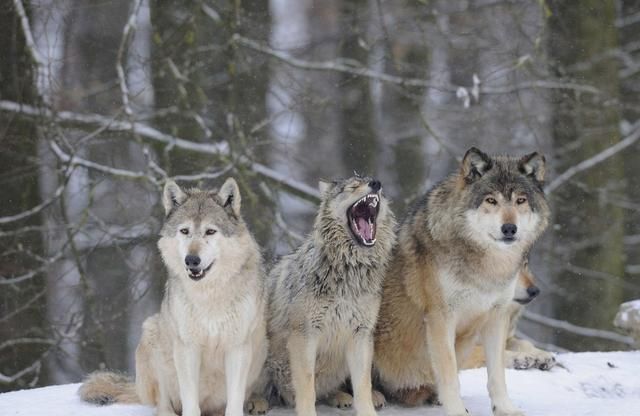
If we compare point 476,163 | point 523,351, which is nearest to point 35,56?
point 523,351

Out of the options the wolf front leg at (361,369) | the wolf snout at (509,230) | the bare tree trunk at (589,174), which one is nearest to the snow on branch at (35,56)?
the bare tree trunk at (589,174)

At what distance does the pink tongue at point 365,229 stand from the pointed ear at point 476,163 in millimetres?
695

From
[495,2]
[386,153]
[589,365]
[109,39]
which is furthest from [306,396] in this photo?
[495,2]

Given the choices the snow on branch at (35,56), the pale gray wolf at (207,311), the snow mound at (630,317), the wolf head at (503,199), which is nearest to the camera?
the pale gray wolf at (207,311)

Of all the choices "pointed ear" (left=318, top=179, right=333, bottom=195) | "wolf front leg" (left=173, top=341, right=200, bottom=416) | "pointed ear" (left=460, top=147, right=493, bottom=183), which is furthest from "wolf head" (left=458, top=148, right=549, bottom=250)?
"wolf front leg" (left=173, top=341, right=200, bottom=416)

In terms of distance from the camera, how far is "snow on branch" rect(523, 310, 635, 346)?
12.1 metres

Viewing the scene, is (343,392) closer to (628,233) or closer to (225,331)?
Result: (225,331)

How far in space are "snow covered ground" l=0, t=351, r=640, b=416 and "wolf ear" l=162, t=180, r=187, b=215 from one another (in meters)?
1.37

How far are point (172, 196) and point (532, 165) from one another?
7.36 feet

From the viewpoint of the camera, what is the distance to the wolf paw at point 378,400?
6.10 m

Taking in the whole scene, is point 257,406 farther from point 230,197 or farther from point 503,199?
point 503,199

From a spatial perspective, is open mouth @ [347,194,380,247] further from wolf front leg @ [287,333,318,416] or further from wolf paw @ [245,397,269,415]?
wolf paw @ [245,397,269,415]

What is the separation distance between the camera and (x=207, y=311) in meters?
5.40

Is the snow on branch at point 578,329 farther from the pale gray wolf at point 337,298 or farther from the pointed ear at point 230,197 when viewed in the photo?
the pointed ear at point 230,197
